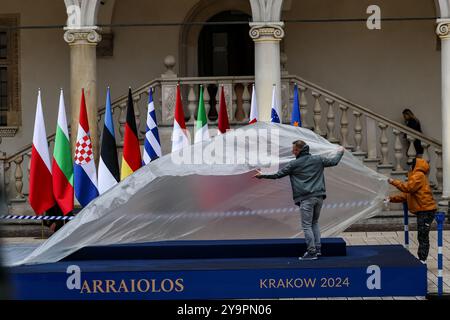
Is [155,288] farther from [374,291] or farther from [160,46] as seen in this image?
[160,46]

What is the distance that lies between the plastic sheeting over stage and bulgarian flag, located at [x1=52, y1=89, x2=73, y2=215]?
119 inches

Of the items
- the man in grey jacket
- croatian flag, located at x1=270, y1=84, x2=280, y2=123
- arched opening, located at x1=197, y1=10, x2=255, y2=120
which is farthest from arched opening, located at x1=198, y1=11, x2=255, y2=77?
the man in grey jacket

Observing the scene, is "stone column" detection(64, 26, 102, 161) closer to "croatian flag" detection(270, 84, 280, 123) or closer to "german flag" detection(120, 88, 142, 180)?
"german flag" detection(120, 88, 142, 180)

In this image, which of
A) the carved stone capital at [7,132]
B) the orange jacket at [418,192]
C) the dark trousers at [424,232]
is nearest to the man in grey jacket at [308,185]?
the orange jacket at [418,192]

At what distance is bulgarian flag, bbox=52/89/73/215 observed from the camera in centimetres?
1452

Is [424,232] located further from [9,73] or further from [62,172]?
[9,73]

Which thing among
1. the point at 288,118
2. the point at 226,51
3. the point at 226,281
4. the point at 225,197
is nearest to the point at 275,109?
the point at 288,118

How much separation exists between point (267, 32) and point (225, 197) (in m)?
5.57

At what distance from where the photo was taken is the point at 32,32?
20.0 meters

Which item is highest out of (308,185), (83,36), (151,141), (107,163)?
(83,36)

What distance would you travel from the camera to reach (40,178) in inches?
573

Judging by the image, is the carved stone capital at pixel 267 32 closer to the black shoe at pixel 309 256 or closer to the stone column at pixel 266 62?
the stone column at pixel 266 62

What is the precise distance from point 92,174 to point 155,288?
16.5 ft

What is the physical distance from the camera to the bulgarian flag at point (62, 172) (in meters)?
14.5
